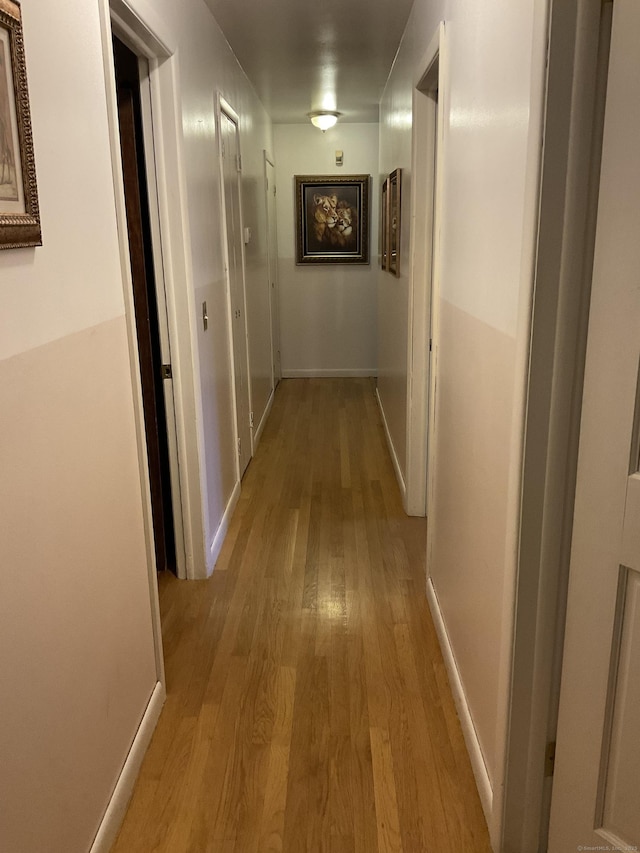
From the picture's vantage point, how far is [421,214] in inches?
119

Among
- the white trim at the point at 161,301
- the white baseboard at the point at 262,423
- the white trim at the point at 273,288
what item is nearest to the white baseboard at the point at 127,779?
the white trim at the point at 161,301

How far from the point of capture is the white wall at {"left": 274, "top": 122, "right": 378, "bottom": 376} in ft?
20.2

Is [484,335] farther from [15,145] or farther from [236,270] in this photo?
[236,270]

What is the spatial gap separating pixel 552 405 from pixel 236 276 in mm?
2814

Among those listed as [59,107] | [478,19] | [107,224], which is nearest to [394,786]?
[107,224]

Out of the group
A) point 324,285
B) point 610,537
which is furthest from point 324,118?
point 610,537

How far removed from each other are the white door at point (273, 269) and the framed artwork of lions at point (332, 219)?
274mm

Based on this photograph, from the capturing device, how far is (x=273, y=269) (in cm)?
599

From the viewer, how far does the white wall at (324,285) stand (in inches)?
242

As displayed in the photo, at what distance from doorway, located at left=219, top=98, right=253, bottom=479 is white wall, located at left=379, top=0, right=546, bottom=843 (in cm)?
127

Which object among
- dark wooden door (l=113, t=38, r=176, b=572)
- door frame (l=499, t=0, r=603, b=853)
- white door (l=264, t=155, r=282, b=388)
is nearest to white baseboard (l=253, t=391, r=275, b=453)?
white door (l=264, t=155, r=282, b=388)

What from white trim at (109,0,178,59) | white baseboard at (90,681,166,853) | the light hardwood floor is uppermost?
white trim at (109,0,178,59)

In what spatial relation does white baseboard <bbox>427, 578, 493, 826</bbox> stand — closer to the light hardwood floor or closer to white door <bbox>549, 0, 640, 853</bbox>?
the light hardwood floor

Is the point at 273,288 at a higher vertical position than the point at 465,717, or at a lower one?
higher
